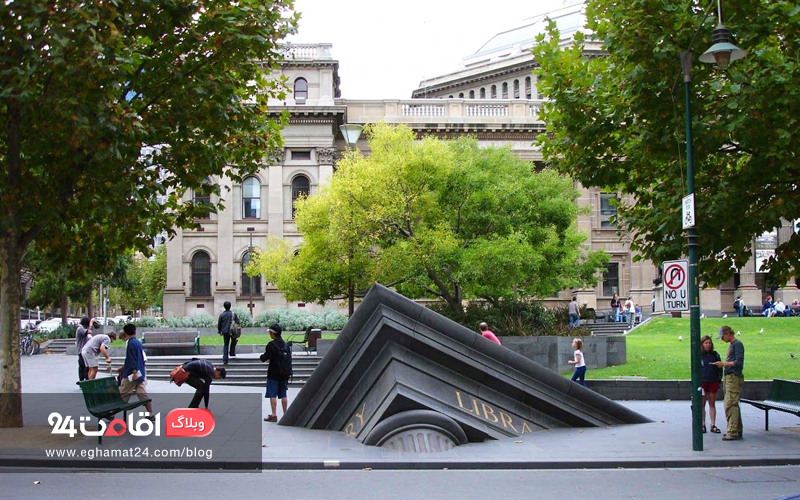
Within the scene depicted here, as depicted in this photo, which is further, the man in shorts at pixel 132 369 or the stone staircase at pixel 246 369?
the stone staircase at pixel 246 369

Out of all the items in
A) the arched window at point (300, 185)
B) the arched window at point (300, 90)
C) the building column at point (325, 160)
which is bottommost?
the arched window at point (300, 185)

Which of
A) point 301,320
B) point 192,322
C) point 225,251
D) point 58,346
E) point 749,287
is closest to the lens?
point 58,346

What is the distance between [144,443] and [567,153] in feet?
31.8

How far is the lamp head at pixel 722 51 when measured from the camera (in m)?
12.3

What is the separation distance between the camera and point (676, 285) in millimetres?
13164

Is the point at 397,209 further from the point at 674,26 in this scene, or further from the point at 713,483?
the point at 713,483

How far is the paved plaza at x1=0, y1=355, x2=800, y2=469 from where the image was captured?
38.4 ft

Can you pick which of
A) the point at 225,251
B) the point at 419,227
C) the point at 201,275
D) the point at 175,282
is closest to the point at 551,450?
the point at 419,227

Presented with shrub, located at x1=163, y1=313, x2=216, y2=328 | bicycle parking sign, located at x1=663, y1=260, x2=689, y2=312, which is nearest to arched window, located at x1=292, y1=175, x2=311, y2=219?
shrub, located at x1=163, y1=313, x2=216, y2=328

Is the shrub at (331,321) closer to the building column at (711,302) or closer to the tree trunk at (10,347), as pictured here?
the building column at (711,302)

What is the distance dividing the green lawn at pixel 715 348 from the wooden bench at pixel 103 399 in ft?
46.1

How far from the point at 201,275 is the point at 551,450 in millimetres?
43551

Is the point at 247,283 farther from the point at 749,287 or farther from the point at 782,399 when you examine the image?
the point at 782,399

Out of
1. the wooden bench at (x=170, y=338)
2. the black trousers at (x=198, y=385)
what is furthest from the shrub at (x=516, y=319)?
the black trousers at (x=198, y=385)
